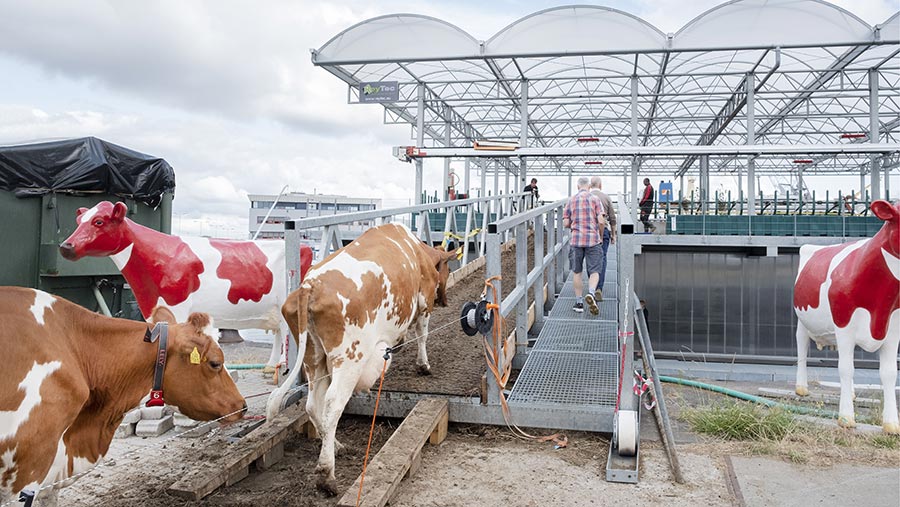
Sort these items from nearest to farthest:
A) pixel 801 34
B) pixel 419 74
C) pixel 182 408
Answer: pixel 182 408 < pixel 801 34 < pixel 419 74

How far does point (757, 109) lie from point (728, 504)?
2766 cm

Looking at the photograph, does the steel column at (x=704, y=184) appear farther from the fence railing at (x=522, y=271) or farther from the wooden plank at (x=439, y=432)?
the wooden plank at (x=439, y=432)

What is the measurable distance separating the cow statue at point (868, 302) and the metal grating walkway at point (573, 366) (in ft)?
7.14

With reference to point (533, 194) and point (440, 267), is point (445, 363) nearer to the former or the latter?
point (440, 267)

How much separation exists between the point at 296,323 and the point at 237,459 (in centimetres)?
95

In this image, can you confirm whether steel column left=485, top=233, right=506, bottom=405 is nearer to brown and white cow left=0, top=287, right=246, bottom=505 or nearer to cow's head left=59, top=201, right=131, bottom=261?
brown and white cow left=0, top=287, right=246, bottom=505

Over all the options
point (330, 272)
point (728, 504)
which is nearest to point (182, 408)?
point (330, 272)

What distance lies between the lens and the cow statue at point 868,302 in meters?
5.59

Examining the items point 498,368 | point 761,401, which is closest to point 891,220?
point 761,401

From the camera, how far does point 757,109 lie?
27.5 metres

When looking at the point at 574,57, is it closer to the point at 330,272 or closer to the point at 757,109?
the point at 757,109

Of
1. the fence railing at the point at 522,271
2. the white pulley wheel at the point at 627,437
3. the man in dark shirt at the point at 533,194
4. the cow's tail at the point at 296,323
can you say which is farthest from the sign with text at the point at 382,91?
the white pulley wheel at the point at 627,437

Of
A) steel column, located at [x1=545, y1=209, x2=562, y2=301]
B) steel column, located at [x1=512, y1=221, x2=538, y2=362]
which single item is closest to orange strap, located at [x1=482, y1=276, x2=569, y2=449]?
steel column, located at [x1=512, y1=221, x2=538, y2=362]

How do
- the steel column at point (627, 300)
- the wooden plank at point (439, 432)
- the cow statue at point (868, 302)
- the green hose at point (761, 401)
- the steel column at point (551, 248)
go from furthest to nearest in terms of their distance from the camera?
the steel column at point (551, 248)
the green hose at point (761, 401)
the cow statue at point (868, 302)
the wooden plank at point (439, 432)
the steel column at point (627, 300)
